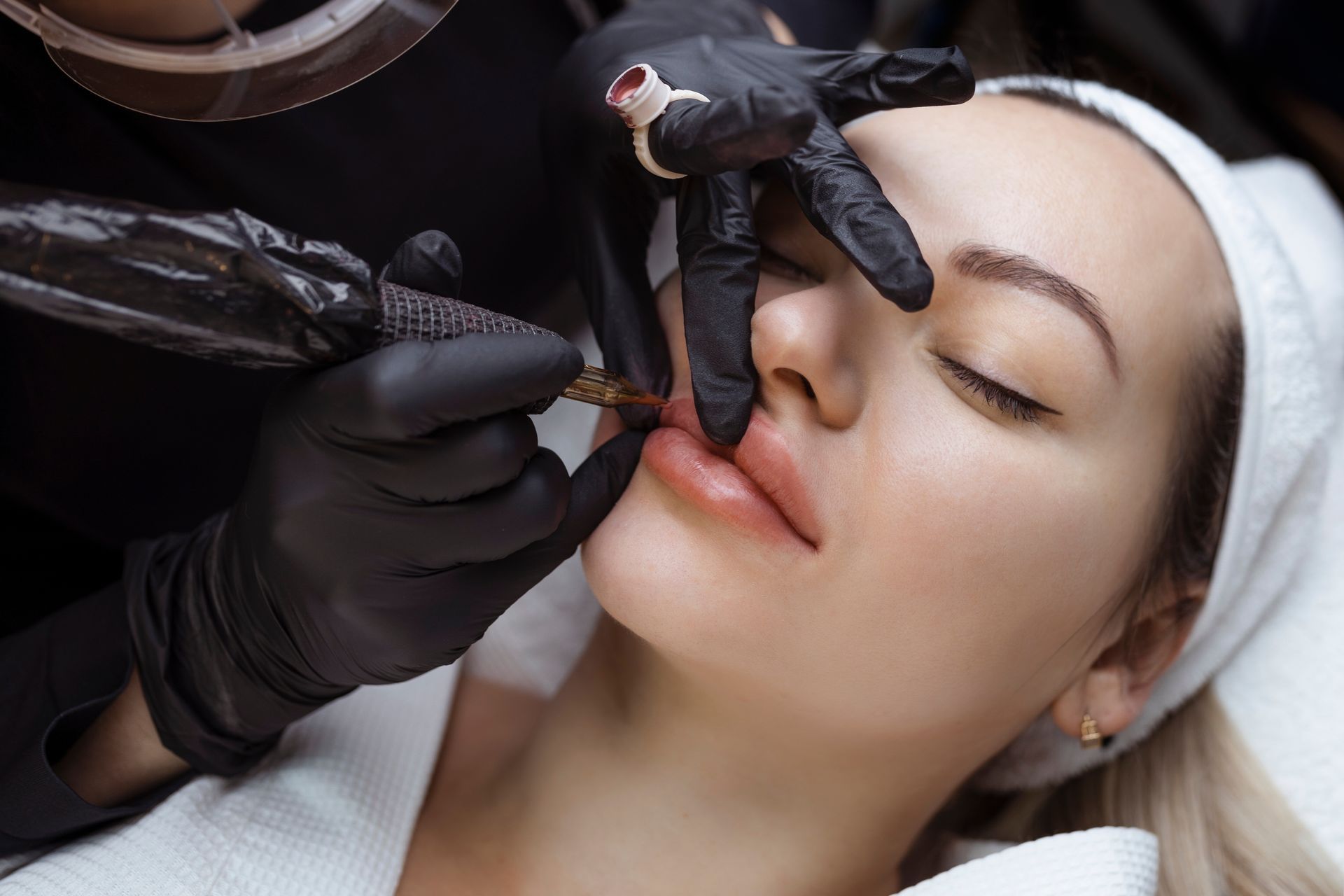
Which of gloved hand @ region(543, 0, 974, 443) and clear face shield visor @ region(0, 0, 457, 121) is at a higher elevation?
clear face shield visor @ region(0, 0, 457, 121)

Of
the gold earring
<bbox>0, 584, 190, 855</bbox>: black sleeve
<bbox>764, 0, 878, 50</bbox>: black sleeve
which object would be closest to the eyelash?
the gold earring

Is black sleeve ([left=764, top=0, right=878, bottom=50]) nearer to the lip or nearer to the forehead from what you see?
the forehead

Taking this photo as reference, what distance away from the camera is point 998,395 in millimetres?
899

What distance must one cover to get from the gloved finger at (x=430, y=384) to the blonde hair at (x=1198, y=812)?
1046 millimetres

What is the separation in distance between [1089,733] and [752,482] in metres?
0.60

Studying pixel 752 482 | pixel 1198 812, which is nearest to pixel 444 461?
pixel 752 482

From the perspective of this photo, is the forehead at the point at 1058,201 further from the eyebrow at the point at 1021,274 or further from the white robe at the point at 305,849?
the white robe at the point at 305,849

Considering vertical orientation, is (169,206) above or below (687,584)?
above

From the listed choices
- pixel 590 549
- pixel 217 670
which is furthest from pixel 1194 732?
pixel 217 670

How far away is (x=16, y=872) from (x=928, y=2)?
231 cm

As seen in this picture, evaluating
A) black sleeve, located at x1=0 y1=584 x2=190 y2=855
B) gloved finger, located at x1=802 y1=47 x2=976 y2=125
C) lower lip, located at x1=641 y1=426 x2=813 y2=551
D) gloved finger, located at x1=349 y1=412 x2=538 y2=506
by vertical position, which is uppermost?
gloved finger, located at x1=802 y1=47 x2=976 y2=125

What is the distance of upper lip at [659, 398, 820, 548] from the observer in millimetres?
872

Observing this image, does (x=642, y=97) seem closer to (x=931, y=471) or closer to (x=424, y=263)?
(x=424, y=263)

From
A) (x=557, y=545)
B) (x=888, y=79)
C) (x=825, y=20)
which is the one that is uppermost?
(x=888, y=79)
